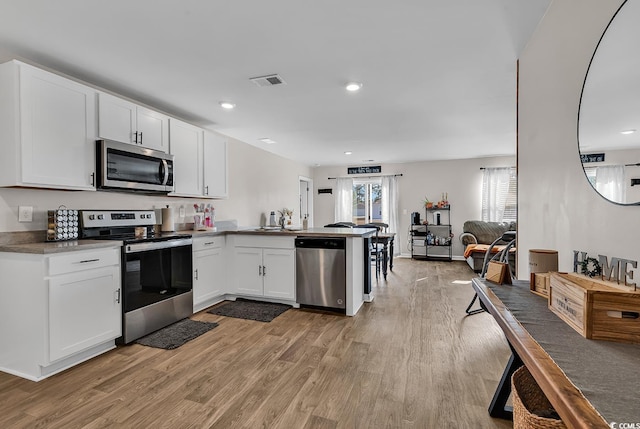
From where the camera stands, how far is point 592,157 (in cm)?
139

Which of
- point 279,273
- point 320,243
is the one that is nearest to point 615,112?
point 320,243

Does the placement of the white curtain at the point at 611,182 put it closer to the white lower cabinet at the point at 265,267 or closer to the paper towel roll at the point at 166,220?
the white lower cabinet at the point at 265,267

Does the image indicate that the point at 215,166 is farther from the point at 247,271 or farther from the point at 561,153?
the point at 561,153

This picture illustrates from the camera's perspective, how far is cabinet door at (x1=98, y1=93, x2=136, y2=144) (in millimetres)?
2816

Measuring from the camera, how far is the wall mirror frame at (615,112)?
1.15 meters

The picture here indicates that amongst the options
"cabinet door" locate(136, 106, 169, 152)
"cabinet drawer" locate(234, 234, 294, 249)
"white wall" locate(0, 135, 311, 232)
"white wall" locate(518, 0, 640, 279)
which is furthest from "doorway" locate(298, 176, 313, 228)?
"white wall" locate(518, 0, 640, 279)

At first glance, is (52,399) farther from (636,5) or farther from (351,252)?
(636,5)

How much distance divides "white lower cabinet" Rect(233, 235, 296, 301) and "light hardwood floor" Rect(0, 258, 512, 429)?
59 cm

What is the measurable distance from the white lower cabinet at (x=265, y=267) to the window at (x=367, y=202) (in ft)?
16.3

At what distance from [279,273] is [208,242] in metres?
0.91

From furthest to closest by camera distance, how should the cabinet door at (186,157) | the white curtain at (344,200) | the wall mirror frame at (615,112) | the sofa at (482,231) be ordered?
the white curtain at (344,200) → the sofa at (482,231) → the cabinet door at (186,157) → the wall mirror frame at (615,112)

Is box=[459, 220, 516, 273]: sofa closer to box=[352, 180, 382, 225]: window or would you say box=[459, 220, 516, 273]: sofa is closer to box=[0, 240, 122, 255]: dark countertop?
box=[352, 180, 382, 225]: window

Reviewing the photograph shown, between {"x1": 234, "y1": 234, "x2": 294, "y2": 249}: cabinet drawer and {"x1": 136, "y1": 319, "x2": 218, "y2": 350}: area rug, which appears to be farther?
{"x1": 234, "y1": 234, "x2": 294, "y2": 249}: cabinet drawer

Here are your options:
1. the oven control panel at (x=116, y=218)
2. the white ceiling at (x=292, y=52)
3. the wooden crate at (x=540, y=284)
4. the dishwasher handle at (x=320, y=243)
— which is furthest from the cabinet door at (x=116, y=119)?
the wooden crate at (x=540, y=284)
